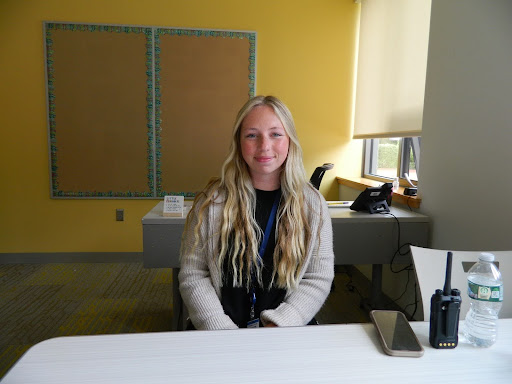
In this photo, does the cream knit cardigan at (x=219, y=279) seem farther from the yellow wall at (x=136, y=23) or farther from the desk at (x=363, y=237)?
the yellow wall at (x=136, y=23)

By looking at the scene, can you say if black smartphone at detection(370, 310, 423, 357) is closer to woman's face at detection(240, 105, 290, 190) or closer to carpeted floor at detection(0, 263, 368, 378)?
woman's face at detection(240, 105, 290, 190)

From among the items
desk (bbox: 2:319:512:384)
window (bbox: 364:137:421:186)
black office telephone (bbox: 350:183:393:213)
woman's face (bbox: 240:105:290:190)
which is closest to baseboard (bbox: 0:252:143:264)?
black office telephone (bbox: 350:183:393:213)

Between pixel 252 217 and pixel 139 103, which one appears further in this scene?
pixel 139 103

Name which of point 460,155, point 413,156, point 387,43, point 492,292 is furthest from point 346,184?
point 492,292

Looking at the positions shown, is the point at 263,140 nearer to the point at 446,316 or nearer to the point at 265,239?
→ the point at 265,239

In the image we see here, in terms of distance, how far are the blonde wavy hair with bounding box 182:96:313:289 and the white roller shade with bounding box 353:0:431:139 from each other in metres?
1.50

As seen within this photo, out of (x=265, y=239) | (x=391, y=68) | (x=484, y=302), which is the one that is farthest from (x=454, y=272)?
(x=391, y=68)

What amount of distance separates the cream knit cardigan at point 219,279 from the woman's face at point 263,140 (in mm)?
183

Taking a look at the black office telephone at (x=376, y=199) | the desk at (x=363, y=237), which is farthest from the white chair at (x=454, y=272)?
the black office telephone at (x=376, y=199)

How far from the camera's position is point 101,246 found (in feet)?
11.6

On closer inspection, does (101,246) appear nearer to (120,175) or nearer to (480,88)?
(120,175)

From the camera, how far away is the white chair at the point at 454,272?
1.07m

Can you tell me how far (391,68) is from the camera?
9.45 ft

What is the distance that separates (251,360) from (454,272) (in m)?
0.71
